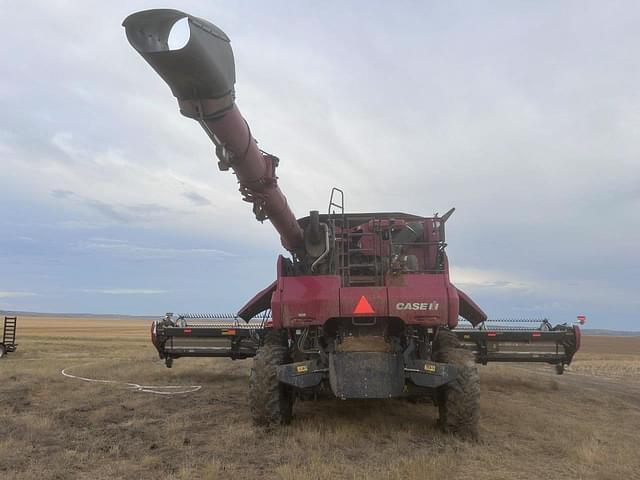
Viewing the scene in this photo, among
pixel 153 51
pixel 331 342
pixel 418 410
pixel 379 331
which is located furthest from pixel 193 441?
pixel 153 51

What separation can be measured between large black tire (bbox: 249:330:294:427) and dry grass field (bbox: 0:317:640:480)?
8.3 inches

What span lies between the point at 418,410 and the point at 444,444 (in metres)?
2.60

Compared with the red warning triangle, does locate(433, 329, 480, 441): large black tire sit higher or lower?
lower

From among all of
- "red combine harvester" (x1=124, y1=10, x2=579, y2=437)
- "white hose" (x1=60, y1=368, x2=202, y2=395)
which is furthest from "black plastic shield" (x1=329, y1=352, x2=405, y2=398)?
"white hose" (x1=60, y1=368, x2=202, y2=395)

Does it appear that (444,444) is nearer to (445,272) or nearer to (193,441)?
(445,272)

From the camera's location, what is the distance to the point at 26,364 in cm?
1730

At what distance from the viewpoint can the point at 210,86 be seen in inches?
197

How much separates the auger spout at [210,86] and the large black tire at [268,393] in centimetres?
212

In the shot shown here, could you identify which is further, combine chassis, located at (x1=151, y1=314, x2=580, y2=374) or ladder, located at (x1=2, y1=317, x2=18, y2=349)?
ladder, located at (x1=2, y1=317, x2=18, y2=349)

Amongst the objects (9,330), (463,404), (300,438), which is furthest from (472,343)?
(9,330)

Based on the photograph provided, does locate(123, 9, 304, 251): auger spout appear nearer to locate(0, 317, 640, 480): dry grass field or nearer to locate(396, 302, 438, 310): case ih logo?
locate(396, 302, 438, 310): case ih logo

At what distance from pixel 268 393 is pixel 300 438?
80 cm

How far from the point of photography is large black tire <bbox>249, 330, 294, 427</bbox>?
7711mm

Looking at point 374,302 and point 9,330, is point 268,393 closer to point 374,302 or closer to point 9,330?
point 374,302
